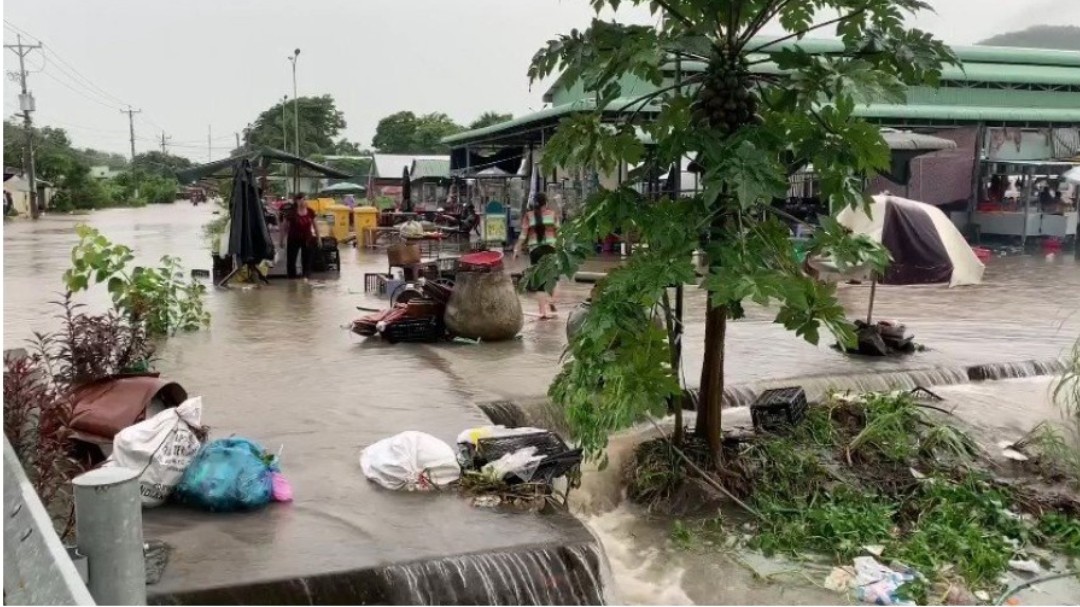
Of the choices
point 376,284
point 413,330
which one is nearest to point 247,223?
point 376,284

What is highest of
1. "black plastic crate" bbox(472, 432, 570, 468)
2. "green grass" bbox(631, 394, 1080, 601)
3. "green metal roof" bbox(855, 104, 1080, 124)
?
"green metal roof" bbox(855, 104, 1080, 124)

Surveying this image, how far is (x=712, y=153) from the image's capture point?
526 cm

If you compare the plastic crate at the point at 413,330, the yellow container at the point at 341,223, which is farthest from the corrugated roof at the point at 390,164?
the plastic crate at the point at 413,330

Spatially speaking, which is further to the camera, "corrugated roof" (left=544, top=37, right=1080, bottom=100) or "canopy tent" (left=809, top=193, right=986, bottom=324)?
"corrugated roof" (left=544, top=37, right=1080, bottom=100)

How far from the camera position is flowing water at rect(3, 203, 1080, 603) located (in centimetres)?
430

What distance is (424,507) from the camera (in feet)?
16.7

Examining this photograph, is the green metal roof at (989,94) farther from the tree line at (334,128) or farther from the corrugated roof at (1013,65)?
the tree line at (334,128)

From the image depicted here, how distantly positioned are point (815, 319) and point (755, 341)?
527cm

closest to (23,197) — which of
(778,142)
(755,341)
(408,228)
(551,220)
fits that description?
(408,228)

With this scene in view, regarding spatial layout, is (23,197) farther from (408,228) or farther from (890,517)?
(890,517)

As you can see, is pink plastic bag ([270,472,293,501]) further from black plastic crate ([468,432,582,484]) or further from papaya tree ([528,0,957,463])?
papaya tree ([528,0,957,463])

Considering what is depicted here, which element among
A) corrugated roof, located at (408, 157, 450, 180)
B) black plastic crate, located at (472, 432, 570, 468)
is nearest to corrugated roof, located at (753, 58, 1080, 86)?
black plastic crate, located at (472, 432, 570, 468)

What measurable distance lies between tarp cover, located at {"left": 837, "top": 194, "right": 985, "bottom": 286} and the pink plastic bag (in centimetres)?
645

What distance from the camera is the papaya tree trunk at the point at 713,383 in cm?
620
